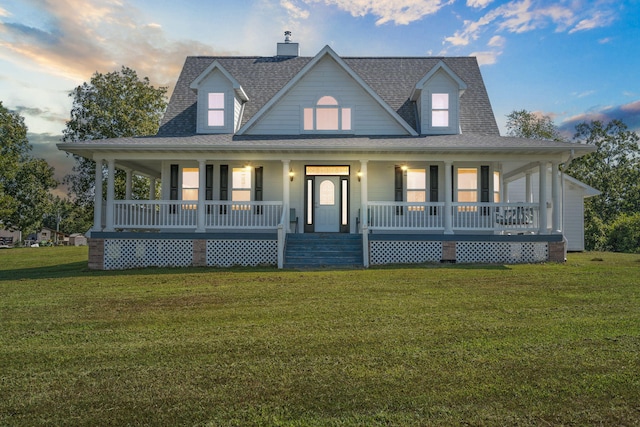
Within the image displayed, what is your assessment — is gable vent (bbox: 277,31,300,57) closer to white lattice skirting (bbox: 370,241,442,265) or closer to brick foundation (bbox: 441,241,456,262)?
white lattice skirting (bbox: 370,241,442,265)

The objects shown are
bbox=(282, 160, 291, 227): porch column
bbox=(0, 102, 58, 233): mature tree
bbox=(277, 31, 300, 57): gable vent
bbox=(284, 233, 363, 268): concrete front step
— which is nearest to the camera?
bbox=(284, 233, 363, 268): concrete front step

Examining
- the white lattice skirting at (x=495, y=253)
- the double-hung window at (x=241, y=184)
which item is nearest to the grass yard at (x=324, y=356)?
the white lattice skirting at (x=495, y=253)

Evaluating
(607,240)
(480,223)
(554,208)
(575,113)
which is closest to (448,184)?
(480,223)

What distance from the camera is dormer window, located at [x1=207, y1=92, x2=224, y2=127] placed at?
17016 mm

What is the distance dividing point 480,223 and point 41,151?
144ft

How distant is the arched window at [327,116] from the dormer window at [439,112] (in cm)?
336

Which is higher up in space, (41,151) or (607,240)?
(41,151)

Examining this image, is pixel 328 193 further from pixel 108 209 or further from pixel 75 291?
pixel 75 291

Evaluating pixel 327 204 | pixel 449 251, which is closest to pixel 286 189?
pixel 327 204

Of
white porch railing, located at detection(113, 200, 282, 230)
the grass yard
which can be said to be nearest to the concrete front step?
white porch railing, located at detection(113, 200, 282, 230)

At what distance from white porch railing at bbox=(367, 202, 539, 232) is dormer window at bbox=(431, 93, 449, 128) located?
11.8ft

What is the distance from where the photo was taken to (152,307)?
24.7ft

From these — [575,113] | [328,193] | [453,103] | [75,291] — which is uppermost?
[575,113]

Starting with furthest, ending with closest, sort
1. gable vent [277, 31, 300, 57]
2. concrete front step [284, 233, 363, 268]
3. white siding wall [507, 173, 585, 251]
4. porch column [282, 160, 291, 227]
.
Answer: white siding wall [507, 173, 585, 251] → gable vent [277, 31, 300, 57] → porch column [282, 160, 291, 227] → concrete front step [284, 233, 363, 268]
